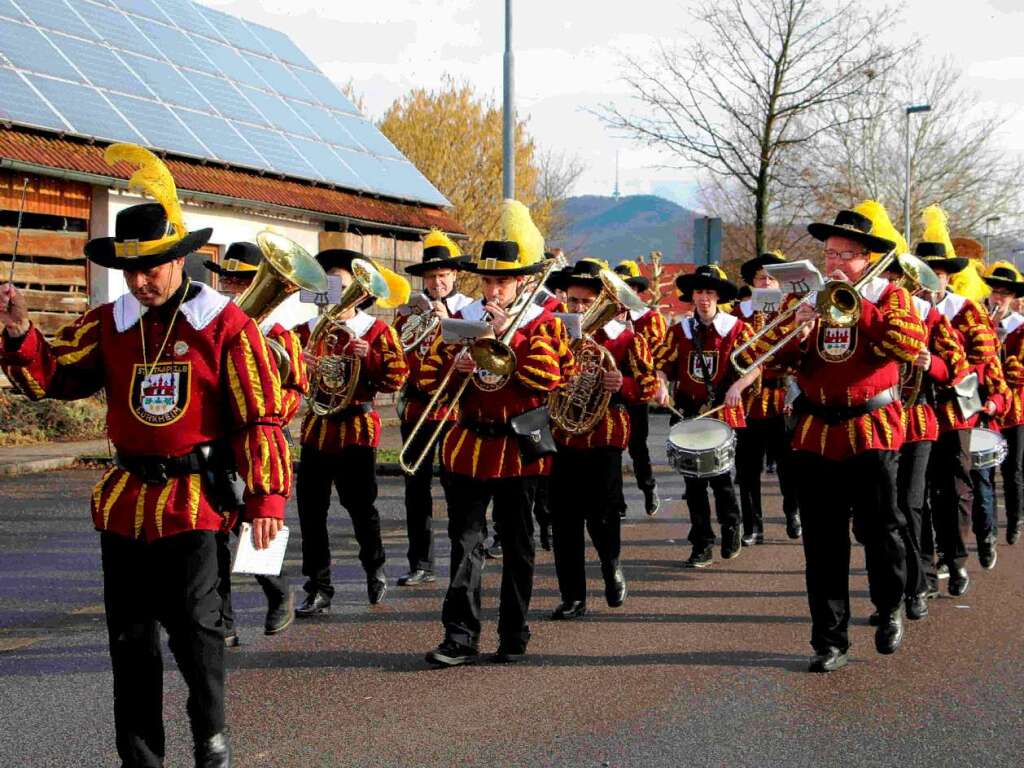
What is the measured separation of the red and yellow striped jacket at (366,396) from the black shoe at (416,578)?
1152mm

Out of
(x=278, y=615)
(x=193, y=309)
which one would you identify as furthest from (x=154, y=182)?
(x=278, y=615)

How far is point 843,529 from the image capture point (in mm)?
6996

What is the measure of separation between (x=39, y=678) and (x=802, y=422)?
3.91 meters

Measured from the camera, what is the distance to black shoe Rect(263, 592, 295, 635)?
7449 mm

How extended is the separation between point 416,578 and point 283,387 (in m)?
3.34

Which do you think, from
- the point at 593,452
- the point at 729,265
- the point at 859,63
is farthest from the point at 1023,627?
the point at 729,265

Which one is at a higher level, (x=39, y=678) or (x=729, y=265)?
(x=729, y=265)

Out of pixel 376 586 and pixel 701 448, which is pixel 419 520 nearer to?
pixel 376 586

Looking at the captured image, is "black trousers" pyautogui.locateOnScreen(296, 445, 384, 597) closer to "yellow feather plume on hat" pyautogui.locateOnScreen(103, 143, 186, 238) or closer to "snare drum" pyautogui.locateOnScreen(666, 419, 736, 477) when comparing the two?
"snare drum" pyautogui.locateOnScreen(666, 419, 736, 477)

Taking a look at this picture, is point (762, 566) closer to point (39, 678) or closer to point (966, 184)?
point (39, 678)

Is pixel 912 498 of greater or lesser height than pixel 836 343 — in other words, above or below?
below

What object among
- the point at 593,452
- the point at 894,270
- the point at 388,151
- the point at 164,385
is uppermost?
the point at 388,151

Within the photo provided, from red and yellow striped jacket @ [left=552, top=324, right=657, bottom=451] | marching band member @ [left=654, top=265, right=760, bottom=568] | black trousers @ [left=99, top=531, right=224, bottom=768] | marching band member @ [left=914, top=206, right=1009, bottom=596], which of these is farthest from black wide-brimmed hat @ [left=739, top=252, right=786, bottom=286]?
black trousers @ [left=99, top=531, right=224, bottom=768]

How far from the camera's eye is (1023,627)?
780 centimetres
